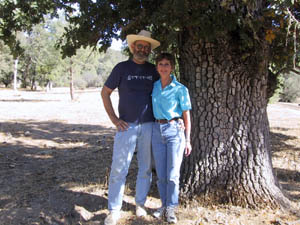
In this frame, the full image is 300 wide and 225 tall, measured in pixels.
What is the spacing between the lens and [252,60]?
3.50 m

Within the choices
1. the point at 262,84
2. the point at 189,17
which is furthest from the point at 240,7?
the point at 262,84

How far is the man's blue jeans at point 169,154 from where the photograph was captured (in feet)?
10.3

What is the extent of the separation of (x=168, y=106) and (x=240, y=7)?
4.91 ft

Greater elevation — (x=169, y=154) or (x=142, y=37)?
(x=142, y=37)

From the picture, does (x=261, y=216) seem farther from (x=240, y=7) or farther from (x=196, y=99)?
(x=240, y=7)

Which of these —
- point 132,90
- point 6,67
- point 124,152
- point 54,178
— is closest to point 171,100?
point 132,90

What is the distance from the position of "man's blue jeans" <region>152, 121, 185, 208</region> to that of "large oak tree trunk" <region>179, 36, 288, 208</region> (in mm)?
518

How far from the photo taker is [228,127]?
355 cm

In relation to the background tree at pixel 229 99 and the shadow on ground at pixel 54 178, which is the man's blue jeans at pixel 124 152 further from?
the background tree at pixel 229 99

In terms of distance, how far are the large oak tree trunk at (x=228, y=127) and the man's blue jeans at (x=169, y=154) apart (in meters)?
0.52

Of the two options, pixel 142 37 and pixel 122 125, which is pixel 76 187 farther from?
pixel 142 37

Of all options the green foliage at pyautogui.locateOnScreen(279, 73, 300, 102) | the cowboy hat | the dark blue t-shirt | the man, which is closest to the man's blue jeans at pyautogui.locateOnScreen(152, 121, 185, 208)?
the man

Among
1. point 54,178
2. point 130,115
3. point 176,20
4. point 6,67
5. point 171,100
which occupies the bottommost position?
point 54,178

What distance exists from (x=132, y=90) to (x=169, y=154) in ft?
2.80
